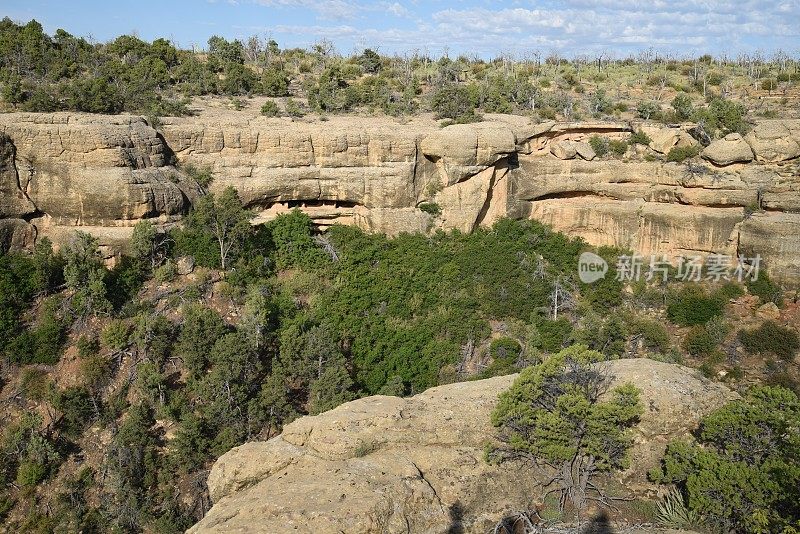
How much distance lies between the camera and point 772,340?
2250 centimetres

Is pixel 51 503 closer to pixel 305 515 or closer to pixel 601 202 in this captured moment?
pixel 305 515

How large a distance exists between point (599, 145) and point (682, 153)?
12.2ft

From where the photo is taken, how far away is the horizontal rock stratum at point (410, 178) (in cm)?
2192

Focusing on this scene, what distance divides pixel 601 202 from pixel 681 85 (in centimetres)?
1717

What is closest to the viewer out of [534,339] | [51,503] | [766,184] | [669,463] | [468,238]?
[669,463]

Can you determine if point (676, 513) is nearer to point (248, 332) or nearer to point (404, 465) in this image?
point (404, 465)

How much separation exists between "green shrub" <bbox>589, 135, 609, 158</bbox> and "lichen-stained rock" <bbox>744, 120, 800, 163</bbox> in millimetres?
6120

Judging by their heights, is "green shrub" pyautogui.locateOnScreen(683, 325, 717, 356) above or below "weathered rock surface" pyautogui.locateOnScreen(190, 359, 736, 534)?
below

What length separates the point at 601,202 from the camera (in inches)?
1104

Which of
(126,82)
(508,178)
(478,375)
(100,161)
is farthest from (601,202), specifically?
(126,82)

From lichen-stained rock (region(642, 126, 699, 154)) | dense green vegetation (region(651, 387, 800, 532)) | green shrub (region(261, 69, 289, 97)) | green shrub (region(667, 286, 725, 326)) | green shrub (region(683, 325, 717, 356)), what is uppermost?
green shrub (region(261, 69, 289, 97))

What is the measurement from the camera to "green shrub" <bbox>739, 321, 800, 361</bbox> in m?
22.2

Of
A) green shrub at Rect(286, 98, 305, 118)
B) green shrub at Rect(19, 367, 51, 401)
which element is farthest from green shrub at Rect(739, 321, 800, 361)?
green shrub at Rect(19, 367, 51, 401)

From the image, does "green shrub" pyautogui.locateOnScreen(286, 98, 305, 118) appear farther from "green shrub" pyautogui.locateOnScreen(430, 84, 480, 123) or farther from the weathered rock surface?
the weathered rock surface
